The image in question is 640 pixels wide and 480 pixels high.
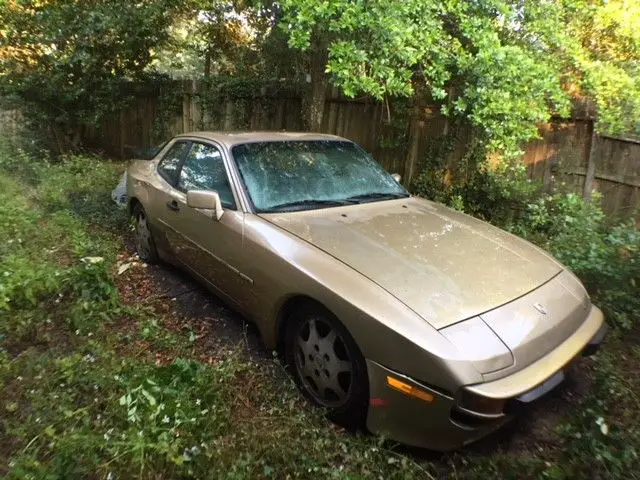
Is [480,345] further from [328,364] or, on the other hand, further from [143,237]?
[143,237]

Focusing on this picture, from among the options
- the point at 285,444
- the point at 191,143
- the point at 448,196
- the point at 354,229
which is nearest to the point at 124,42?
the point at 191,143

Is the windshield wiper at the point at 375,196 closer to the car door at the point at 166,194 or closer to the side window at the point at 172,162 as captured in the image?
the car door at the point at 166,194

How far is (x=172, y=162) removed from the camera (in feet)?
15.0

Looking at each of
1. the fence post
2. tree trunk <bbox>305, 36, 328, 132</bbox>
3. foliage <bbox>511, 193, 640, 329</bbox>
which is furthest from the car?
the fence post

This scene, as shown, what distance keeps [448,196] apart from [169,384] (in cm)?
447

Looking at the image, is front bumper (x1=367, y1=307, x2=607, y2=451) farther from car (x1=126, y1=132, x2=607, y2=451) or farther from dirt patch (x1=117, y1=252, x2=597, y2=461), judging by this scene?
dirt patch (x1=117, y1=252, x2=597, y2=461)

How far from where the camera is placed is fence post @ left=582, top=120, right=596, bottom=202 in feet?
17.8

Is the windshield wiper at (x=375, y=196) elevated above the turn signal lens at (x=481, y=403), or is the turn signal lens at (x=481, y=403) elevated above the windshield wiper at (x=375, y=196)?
the windshield wiper at (x=375, y=196)

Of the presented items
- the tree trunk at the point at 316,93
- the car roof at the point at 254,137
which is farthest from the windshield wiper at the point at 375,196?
the tree trunk at the point at 316,93

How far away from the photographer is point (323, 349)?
8.75ft

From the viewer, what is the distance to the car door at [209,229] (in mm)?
3303

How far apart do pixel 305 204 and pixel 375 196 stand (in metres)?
0.64

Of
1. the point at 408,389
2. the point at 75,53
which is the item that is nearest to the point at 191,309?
the point at 408,389

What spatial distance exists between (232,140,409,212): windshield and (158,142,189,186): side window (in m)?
0.97
